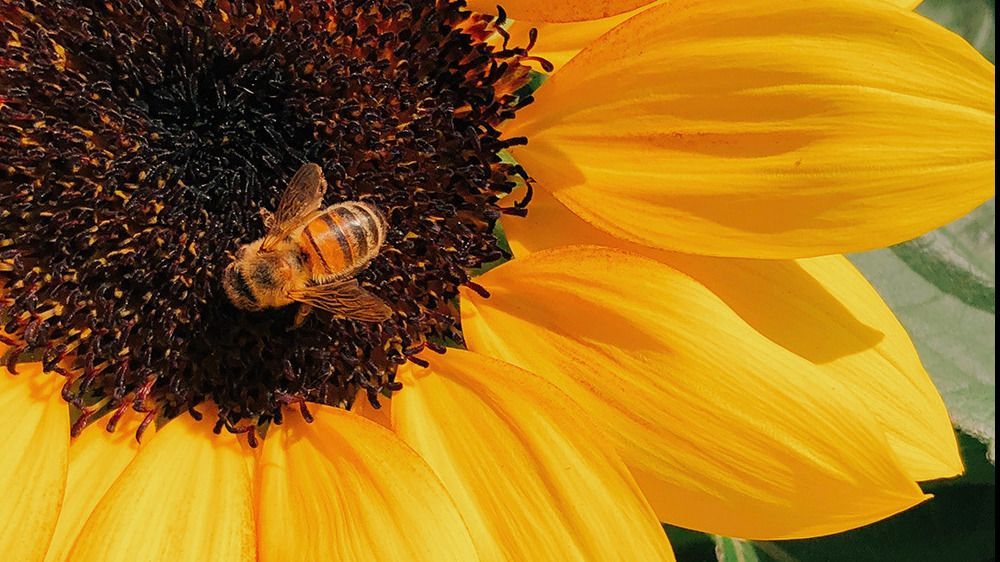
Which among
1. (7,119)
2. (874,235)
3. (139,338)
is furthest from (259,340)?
(874,235)

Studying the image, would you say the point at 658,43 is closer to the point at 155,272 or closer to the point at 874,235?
the point at 874,235

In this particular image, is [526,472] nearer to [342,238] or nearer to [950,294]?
[342,238]

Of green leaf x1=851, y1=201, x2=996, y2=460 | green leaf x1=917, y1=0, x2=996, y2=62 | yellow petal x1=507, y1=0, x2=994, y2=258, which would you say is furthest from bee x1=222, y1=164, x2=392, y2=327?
green leaf x1=917, y1=0, x2=996, y2=62

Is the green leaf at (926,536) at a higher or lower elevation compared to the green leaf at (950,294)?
lower

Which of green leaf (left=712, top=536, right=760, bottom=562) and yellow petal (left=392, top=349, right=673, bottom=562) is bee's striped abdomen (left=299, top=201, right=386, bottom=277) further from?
green leaf (left=712, top=536, right=760, bottom=562)

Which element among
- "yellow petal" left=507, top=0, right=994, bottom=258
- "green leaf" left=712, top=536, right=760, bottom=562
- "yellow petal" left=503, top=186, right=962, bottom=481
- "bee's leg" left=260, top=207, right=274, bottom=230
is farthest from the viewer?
"green leaf" left=712, top=536, right=760, bottom=562

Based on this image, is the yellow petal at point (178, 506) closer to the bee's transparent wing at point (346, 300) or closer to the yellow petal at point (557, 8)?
the bee's transparent wing at point (346, 300)

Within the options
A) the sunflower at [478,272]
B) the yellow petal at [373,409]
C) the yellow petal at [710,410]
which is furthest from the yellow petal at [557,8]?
the yellow petal at [373,409]
